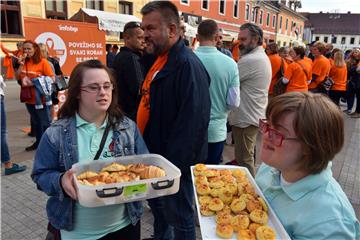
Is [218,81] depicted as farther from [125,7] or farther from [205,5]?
[205,5]

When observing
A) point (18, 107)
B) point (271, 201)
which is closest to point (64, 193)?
point (271, 201)

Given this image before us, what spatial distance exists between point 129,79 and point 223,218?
2187mm

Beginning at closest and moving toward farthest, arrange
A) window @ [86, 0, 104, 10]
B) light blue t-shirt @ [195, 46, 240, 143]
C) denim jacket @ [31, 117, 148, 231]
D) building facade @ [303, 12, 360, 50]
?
1. denim jacket @ [31, 117, 148, 231]
2. light blue t-shirt @ [195, 46, 240, 143]
3. window @ [86, 0, 104, 10]
4. building facade @ [303, 12, 360, 50]

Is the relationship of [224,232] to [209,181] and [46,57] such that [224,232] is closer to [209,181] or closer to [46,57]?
[209,181]

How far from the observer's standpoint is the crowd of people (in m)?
1.17

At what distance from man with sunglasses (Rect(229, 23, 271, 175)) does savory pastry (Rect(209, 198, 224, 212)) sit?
230cm

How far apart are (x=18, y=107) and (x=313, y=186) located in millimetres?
9745

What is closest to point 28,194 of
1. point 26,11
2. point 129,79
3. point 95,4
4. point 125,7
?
point 129,79

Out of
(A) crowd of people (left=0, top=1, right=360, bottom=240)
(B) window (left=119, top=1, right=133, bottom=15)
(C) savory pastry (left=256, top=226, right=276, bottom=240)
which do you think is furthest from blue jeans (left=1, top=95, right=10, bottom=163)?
(B) window (left=119, top=1, right=133, bottom=15)

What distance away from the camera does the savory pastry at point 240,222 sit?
1.30 m

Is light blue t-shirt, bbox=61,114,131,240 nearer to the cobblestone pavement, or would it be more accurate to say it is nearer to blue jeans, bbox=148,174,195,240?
blue jeans, bbox=148,174,195,240

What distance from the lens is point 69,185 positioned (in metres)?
1.51

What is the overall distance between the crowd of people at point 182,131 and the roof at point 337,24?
8041 centimetres

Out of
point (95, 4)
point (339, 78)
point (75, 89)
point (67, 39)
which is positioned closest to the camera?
point (75, 89)
